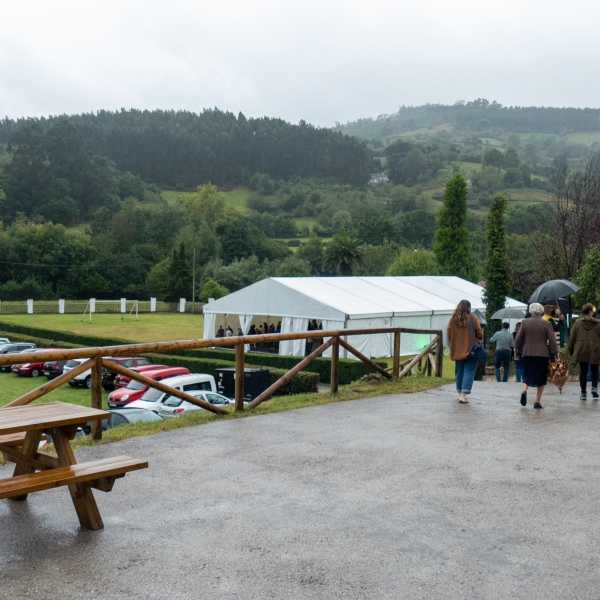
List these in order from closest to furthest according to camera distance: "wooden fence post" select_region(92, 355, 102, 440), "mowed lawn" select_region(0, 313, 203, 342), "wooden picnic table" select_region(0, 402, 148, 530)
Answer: "wooden picnic table" select_region(0, 402, 148, 530)
"wooden fence post" select_region(92, 355, 102, 440)
"mowed lawn" select_region(0, 313, 203, 342)

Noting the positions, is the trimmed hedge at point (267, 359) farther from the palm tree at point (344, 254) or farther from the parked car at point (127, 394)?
the palm tree at point (344, 254)

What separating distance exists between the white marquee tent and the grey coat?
16792mm

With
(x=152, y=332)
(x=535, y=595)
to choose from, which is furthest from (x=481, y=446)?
(x=152, y=332)

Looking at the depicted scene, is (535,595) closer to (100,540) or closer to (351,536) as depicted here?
(351,536)

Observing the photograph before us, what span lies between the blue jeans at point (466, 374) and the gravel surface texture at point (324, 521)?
2.12 m

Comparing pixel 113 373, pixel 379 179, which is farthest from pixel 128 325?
pixel 379 179

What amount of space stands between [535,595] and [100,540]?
238 centimetres

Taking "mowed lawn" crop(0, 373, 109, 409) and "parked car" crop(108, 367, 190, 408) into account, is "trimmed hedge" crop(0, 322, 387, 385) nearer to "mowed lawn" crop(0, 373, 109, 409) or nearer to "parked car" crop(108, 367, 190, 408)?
"parked car" crop(108, 367, 190, 408)

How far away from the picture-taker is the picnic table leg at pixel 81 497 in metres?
4.19

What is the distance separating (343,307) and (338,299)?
1204 millimetres

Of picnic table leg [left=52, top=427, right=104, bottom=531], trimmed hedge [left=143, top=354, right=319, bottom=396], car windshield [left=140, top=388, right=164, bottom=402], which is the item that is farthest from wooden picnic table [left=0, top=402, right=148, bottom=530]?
trimmed hedge [left=143, top=354, right=319, bottom=396]

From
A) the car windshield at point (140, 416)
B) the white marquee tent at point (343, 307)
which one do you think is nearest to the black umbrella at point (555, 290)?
the car windshield at point (140, 416)

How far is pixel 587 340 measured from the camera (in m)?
9.81

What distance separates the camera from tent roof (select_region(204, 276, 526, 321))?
27.8 meters
